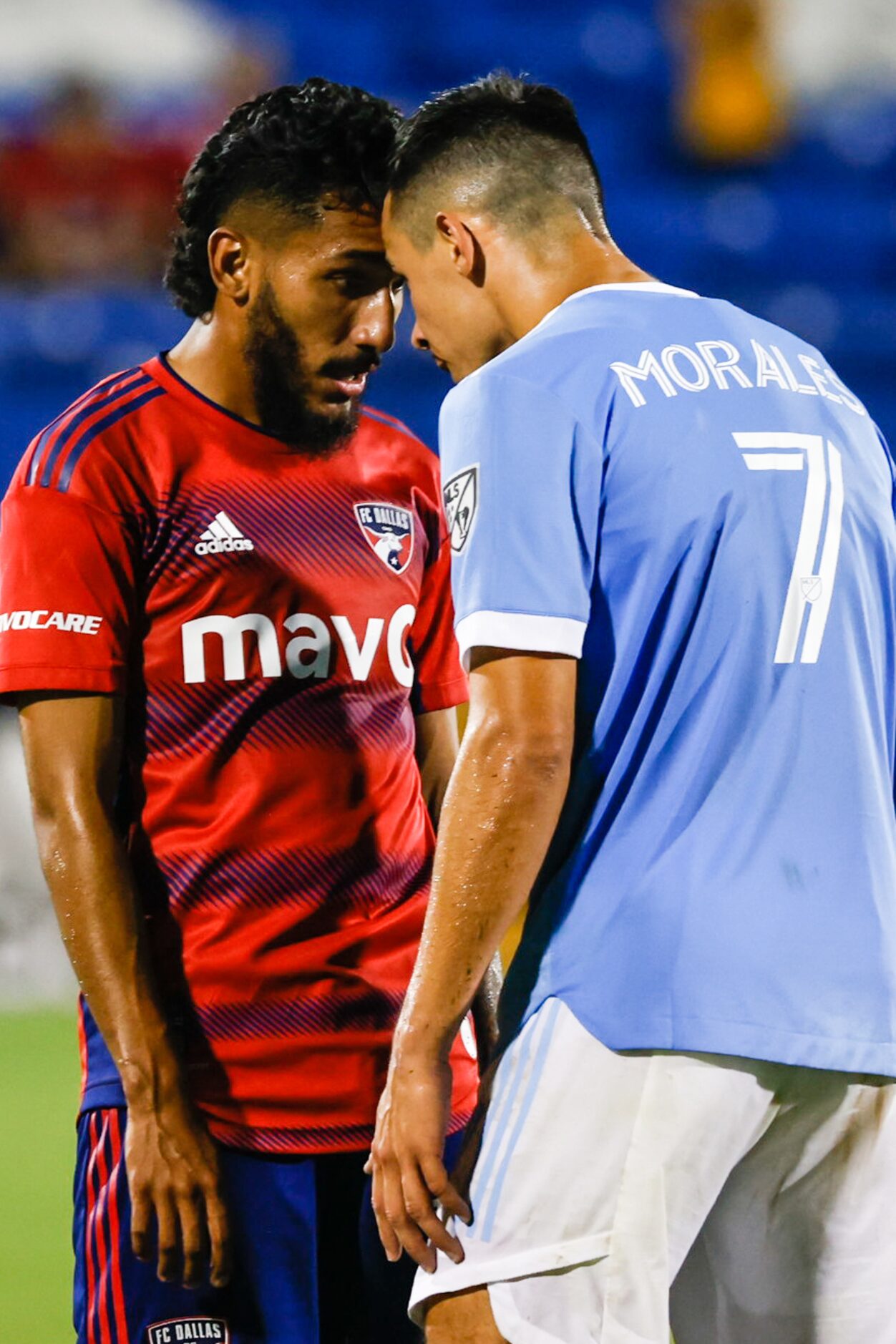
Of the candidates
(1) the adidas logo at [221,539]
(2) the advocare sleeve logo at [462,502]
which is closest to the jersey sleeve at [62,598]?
(1) the adidas logo at [221,539]

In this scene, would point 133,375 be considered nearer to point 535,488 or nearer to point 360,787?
point 360,787

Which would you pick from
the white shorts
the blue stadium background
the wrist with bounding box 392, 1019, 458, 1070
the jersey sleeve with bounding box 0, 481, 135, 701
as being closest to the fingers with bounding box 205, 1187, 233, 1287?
the white shorts

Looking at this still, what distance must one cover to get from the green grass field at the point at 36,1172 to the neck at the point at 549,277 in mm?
2447

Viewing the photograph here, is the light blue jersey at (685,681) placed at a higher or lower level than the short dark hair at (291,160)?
lower

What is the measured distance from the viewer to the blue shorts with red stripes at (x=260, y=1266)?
2098mm

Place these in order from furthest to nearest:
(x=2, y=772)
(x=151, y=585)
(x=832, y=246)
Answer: (x=832, y=246), (x=2, y=772), (x=151, y=585)

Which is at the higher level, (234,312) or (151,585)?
(234,312)

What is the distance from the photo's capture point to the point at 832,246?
408 inches

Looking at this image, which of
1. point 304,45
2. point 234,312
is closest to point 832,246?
point 304,45

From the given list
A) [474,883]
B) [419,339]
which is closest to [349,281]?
[419,339]

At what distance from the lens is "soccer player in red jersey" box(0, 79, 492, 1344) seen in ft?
6.72

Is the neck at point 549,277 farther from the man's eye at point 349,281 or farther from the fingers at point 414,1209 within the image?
the fingers at point 414,1209

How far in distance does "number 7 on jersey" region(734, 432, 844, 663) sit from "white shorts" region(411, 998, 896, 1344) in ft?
1.40

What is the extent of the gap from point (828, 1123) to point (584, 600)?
1.93 feet
